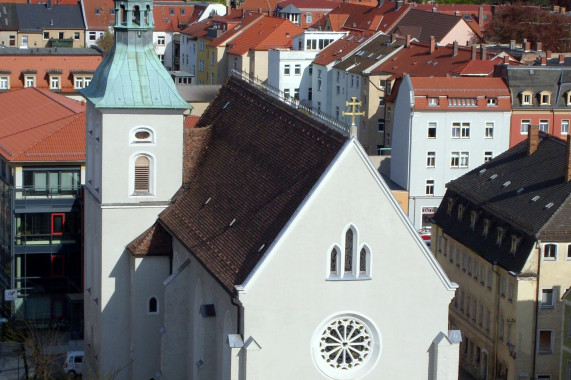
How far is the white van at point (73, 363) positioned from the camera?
57.9 meters

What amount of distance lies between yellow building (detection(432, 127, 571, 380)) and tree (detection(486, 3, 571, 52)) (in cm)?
7519

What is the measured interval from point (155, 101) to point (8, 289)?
50.2ft

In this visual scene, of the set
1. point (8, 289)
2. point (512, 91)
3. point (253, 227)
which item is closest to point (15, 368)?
point (8, 289)

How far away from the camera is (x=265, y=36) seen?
13050 cm

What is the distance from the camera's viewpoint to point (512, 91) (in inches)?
3593

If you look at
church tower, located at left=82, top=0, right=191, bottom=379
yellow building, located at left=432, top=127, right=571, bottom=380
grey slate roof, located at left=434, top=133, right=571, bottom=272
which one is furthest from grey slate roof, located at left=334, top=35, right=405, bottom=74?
church tower, located at left=82, top=0, right=191, bottom=379

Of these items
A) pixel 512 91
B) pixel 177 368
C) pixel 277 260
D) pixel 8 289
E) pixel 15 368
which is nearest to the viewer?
pixel 277 260

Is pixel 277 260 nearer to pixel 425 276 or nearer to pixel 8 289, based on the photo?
pixel 425 276

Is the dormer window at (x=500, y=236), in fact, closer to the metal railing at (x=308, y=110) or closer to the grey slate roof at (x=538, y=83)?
the metal railing at (x=308, y=110)

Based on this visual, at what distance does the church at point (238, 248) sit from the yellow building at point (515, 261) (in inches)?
550

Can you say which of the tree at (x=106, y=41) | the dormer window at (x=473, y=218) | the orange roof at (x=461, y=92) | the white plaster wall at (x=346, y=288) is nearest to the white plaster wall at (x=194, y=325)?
the white plaster wall at (x=346, y=288)

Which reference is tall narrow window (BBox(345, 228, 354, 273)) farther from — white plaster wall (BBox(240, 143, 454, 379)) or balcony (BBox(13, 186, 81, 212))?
balcony (BBox(13, 186, 81, 212))

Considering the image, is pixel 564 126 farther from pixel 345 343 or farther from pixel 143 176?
pixel 345 343

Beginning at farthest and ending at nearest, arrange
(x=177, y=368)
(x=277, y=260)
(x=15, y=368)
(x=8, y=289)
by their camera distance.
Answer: (x=8, y=289), (x=15, y=368), (x=177, y=368), (x=277, y=260)
